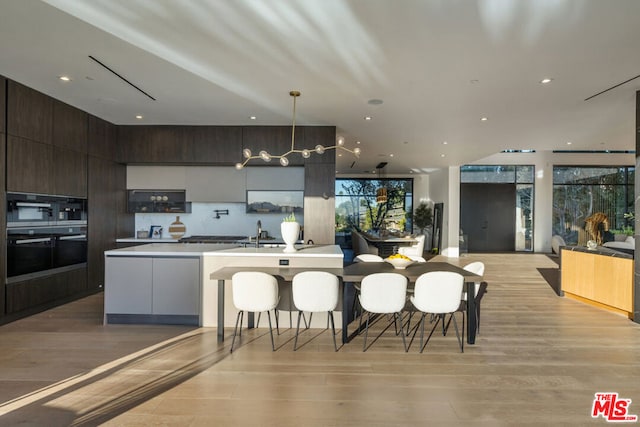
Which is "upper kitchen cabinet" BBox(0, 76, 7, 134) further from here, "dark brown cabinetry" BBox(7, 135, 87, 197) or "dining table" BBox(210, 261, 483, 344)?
"dining table" BBox(210, 261, 483, 344)

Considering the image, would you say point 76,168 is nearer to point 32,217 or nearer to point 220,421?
point 32,217

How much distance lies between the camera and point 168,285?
14.0 feet

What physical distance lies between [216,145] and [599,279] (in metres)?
6.25

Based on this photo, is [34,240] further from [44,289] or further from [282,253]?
[282,253]

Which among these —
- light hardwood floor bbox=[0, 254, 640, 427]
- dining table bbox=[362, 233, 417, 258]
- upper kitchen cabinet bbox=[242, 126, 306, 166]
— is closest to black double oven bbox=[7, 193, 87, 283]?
light hardwood floor bbox=[0, 254, 640, 427]

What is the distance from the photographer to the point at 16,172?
426 centimetres

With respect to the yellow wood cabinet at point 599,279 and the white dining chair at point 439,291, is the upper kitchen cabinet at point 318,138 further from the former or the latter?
the yellow wood cabinet at point 599,279

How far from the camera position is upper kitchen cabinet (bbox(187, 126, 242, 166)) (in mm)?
6055

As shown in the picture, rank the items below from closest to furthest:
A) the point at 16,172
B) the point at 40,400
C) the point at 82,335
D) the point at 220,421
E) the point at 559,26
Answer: the point at 220,421
the point at 40,400
the point at 559,26
the point at 82,335
the point at 16,172

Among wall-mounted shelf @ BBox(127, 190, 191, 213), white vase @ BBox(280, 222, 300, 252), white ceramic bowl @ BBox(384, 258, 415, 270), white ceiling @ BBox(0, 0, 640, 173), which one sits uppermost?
white ceiling @ BBox(0, 0, 640, 173)

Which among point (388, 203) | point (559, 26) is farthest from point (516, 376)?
point (388, 203)

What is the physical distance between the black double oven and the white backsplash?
1.37 meters

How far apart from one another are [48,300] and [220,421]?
3817 millimetres

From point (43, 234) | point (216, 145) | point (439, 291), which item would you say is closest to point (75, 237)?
point (43, 234)
